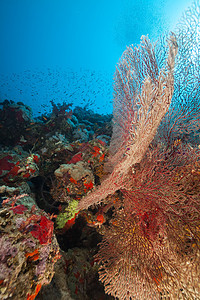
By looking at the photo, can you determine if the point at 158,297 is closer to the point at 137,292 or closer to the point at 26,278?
the point at 137,292

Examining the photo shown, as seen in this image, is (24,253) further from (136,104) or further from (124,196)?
(136,104)

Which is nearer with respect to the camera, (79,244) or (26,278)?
(26,278)

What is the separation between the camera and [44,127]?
19.8 ft

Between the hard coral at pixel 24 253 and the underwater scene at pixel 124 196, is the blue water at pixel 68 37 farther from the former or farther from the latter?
the hard coral at pixel 24 253

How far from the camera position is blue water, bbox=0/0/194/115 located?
209 ft

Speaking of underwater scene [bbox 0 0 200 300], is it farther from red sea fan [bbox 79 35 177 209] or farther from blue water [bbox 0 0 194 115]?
blue water [bbox 0 0 194 115]

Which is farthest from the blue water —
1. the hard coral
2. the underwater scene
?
the hard coral

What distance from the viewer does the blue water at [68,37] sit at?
63.8m

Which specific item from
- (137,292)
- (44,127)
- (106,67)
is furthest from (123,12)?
(137,292)

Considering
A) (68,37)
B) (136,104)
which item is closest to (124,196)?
(136,104)

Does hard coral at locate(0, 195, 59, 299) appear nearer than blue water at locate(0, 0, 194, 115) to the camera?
Yes

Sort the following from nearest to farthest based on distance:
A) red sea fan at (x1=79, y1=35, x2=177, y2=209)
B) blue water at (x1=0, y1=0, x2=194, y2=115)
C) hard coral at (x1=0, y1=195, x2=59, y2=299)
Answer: hard coral at (x1=0, y1=195, x2=59, y2=299), red sea fan at (x1=79, y1=35, x2=177, y2=209), blue water at (x1=0, y1=0, x2=194, y2=115)

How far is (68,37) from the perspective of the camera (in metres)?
93.4

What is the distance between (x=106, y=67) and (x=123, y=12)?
34.6 m
